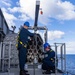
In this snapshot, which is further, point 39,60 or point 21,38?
point 39,60

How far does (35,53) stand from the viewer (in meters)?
11.0

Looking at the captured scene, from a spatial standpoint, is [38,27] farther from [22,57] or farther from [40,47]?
[22,57]

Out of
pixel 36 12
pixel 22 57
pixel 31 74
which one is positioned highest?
pixel 36 12

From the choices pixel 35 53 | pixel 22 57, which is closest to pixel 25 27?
pixel 22 57

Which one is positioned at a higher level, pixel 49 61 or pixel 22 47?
pixel 22 47

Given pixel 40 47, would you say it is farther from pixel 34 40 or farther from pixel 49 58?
pixel 49 58

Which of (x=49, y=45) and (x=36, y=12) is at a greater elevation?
(x=36, y=12)

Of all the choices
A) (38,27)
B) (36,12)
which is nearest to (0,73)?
(36,12)

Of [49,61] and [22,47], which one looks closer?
[22,47]

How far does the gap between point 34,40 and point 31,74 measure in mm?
2591

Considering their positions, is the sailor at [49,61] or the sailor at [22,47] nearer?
the sailor at [22,47]

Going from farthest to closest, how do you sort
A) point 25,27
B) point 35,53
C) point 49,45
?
1. point 35,53
2. point 49,45
3. point 25,27

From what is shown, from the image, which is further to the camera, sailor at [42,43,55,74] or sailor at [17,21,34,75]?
sailor at [42,43,55,74]

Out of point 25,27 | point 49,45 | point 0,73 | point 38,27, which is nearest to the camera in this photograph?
point 0,73
